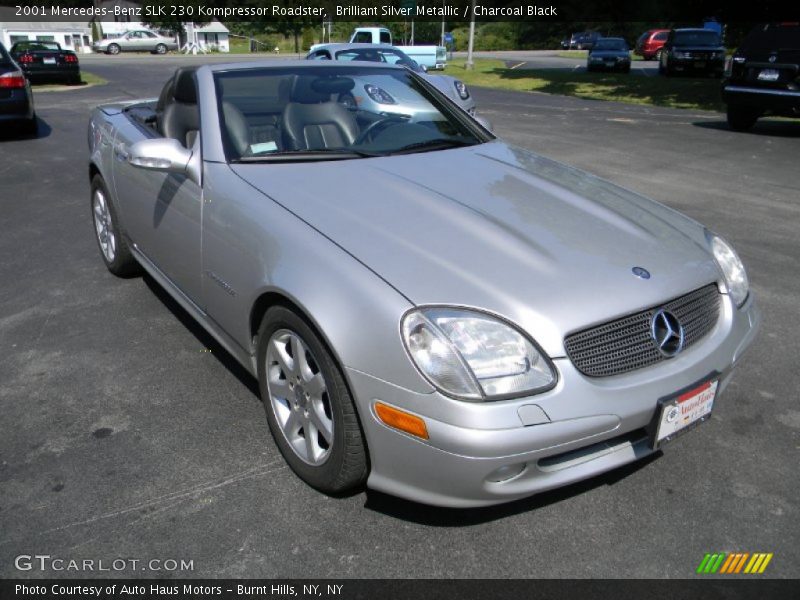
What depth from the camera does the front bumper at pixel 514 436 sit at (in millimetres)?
2070

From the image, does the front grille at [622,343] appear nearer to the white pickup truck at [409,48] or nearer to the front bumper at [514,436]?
the front bumper at [514,436]

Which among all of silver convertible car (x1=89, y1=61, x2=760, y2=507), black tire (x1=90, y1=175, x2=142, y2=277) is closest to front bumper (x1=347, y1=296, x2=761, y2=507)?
silver convertible car (x1=89, y1=61, x2=760, y2=507)

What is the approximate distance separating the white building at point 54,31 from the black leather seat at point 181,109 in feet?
213

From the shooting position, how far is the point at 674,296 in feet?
8.07

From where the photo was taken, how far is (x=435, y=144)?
3670mm

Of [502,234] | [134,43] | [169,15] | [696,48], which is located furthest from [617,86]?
[169,15]

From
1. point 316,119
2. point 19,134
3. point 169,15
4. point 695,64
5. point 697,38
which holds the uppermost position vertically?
point 169,15

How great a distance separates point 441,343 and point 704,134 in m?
11.2

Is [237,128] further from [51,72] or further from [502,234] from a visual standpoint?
[51,72]

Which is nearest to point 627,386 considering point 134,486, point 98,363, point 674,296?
point 674,296

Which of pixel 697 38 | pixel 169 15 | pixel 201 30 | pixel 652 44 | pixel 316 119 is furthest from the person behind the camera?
pixel 201 30

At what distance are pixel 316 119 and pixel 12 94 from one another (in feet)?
29.1

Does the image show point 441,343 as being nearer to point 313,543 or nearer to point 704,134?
point 313,543

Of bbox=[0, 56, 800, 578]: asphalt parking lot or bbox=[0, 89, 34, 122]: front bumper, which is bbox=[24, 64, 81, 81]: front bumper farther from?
bbox=[0, 56, 800, 578]: asphalt parking lot
